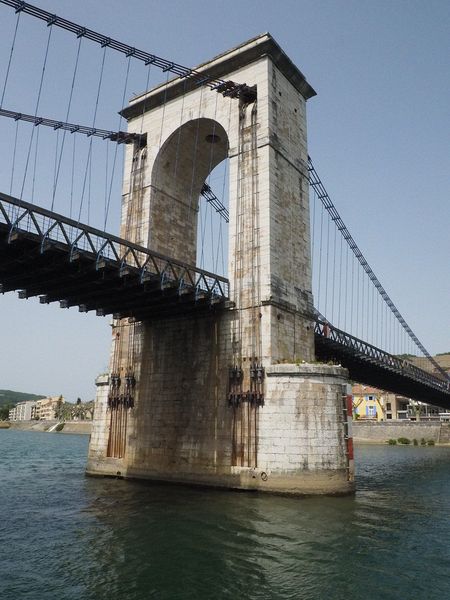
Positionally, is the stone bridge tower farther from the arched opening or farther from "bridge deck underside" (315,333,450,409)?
"bridge deck underside" (315,333,450,409)

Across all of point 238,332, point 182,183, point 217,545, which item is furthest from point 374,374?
point 217,545

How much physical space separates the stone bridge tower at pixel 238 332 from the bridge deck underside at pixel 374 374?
413 inches

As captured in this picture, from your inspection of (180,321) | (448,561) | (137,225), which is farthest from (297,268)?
(448,561)

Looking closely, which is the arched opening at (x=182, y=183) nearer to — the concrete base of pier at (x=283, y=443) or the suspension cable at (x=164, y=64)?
the suspension cable at (x=164, y=64)

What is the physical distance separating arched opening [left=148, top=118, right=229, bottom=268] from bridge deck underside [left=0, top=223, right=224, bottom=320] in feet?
22.0

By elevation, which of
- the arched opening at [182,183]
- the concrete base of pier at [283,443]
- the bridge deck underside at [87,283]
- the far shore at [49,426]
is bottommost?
the concrete base of pier at [283,443]

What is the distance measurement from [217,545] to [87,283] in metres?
13.0

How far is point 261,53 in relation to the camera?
101ft

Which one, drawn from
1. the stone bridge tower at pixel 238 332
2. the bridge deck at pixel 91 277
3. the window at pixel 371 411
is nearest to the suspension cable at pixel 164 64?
the stone bridge tower at pixel 238 332

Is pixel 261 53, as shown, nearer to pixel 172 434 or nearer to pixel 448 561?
pixel 172 434

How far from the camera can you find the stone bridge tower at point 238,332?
24.8 m

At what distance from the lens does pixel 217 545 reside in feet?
50.6

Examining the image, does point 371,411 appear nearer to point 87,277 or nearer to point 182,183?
point 182,183

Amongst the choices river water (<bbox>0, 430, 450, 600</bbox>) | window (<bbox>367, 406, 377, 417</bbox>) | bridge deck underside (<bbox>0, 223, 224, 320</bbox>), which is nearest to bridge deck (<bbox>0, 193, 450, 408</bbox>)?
bridge deck underside (<bbox>0, 223, 224, 320</bbox>)
